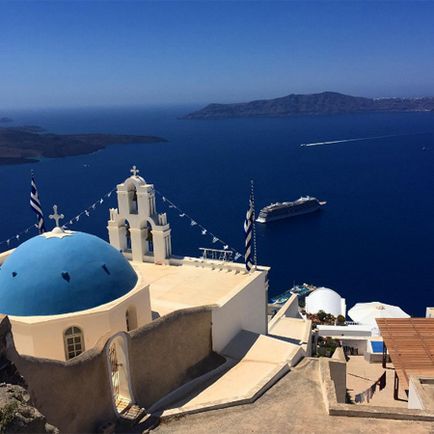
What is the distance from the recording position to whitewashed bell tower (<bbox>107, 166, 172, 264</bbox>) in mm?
19578

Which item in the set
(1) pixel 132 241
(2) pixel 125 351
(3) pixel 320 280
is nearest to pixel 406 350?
(2) pixel 125 351

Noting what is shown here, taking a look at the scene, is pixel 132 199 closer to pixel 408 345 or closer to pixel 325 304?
pixel 408 345

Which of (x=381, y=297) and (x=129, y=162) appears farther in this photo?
(x=129, y=162)

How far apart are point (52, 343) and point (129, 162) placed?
9911 centimetres

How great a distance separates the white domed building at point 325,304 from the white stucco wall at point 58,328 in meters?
24.5

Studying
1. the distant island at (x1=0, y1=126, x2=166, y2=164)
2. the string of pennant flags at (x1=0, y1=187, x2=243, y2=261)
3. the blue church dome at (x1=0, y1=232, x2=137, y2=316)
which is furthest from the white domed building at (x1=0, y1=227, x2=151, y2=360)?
the distant island at (x1=0, y1=126, x2=166, y2=164)

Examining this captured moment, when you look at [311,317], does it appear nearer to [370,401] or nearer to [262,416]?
[370,401]

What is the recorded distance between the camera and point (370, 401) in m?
18.5

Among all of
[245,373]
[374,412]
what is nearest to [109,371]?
[245,373]

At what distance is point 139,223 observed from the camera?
790 inches

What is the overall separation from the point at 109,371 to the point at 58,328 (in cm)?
169

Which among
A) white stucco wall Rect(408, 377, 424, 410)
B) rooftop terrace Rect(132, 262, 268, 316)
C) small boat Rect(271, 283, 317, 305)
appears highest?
rooftop terrace Rect(132, 262, 268, 316)

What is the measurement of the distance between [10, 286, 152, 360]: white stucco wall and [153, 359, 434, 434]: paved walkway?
2764 millimetres

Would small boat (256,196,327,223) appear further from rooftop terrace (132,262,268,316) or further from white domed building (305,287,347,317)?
rooftop terrace (132,262,268,316)
